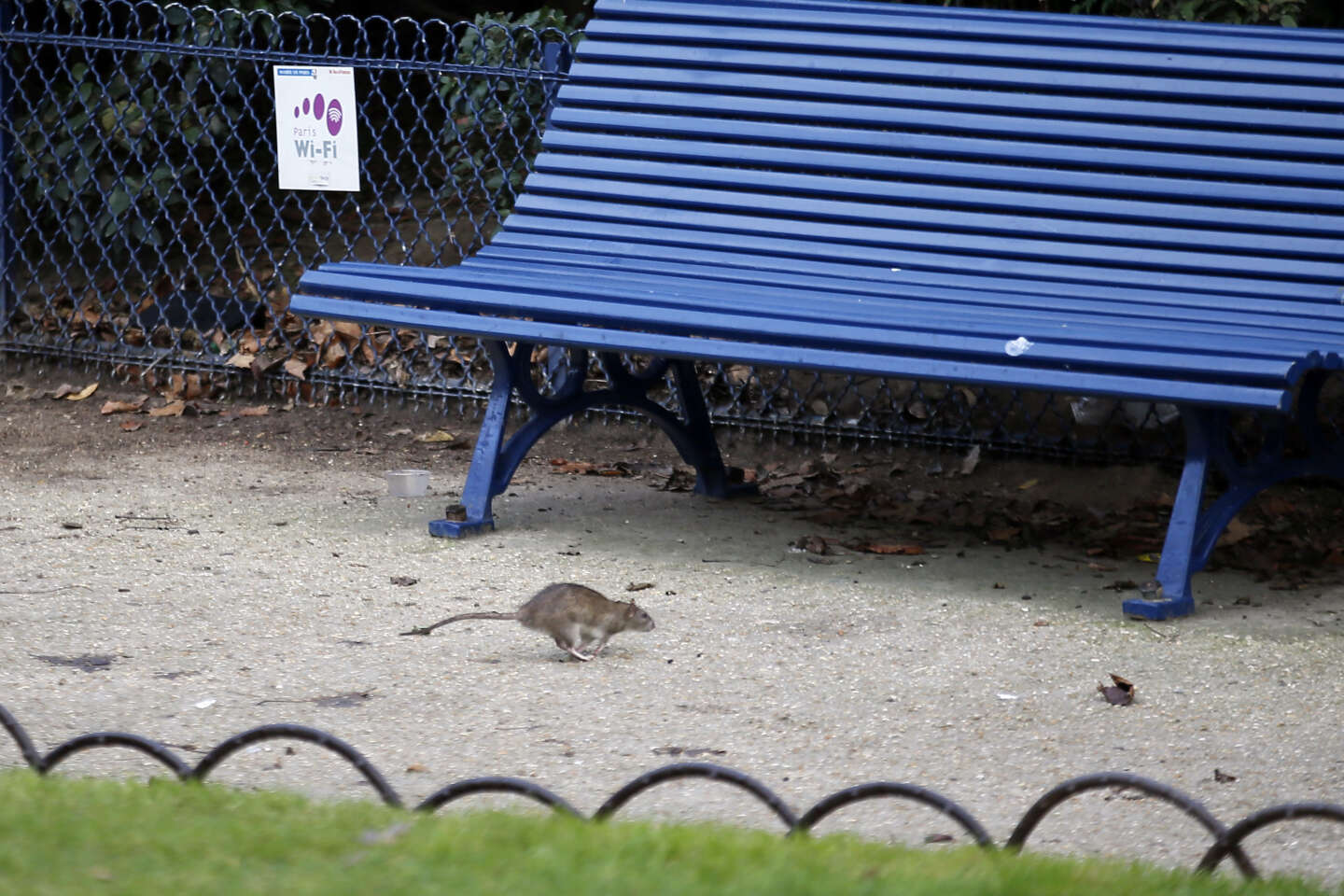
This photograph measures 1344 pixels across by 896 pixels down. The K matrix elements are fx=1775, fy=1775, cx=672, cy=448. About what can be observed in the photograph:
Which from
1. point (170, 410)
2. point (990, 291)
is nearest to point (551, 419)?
point (990, 291)

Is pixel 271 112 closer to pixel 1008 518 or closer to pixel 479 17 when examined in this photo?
pixel 479 17

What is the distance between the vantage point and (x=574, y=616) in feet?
14.1

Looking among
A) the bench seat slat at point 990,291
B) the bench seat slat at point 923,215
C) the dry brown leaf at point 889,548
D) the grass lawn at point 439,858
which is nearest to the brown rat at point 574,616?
the dry brown leaf at point 889,548

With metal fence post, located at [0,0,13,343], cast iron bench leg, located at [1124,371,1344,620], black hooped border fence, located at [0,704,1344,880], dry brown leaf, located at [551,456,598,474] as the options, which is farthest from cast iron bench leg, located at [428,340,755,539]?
metal fence post, located at [0,0,13,343]

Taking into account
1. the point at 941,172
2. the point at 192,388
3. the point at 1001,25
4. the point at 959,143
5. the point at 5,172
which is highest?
the point at 1001,25

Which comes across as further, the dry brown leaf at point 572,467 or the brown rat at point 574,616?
the dry brown leaf at point 572,467

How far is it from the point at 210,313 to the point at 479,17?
6.62ft

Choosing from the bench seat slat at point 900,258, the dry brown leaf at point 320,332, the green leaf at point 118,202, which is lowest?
the dry brown leaf at point 320,332

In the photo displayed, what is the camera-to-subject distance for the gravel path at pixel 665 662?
3.51 meters

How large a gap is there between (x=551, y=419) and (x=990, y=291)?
4.82 ft

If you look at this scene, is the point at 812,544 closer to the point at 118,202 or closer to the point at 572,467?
the point at 572,467

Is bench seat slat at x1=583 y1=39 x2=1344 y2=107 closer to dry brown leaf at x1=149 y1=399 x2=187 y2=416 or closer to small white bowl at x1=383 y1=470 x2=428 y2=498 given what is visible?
small white bowl at x1=383 y1=470 x2=428 y2=498

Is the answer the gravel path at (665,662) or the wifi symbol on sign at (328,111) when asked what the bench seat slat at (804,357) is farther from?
the wifi symbol on sign at (328,111)

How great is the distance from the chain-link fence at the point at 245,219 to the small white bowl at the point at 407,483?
4.60 feet
